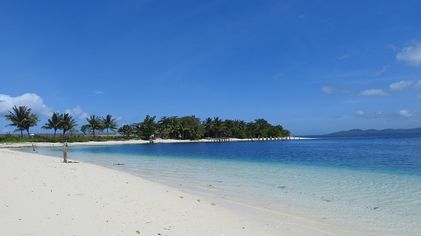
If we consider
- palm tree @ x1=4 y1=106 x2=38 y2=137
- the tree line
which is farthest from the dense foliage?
palm tree @ x1=4 y1=106 x2=38 y2=137

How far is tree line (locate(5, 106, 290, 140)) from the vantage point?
77.1 metres

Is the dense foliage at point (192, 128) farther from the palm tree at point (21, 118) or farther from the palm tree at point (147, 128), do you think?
the palm tree at point (21, 118)

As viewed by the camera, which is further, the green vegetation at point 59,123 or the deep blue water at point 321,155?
the green vegetation at point 59,123

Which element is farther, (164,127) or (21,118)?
(164,127)

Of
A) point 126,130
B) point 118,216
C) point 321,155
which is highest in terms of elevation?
point 126,130

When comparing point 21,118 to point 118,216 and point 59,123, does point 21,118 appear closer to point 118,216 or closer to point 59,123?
point 59,123

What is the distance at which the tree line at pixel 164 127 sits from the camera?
7712cm

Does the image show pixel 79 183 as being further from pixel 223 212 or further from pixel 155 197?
pixel 223 212

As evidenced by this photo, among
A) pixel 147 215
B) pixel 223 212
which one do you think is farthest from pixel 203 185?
pixel 147 215

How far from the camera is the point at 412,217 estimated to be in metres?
9.77

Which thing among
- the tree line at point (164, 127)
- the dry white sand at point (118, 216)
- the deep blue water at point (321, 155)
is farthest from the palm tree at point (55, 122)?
the dry white sand at point (118, 216)

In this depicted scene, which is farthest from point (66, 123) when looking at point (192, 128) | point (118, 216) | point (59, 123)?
point (118, 216)

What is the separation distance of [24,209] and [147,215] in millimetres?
2650

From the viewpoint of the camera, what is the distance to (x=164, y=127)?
104 metres
